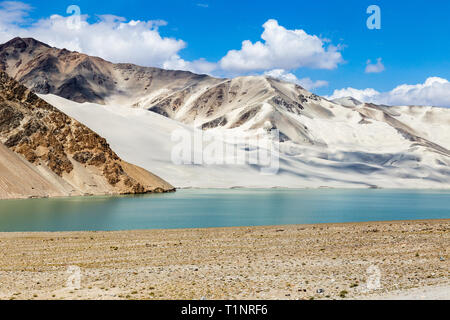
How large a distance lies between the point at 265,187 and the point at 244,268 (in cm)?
8016

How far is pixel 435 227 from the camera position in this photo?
28.3 m

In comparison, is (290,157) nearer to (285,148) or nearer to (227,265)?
(285,148)

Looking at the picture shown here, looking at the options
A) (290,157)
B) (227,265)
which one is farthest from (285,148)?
(227,265)

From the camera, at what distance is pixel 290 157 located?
140375mm

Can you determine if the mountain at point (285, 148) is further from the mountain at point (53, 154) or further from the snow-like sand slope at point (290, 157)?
the mountain at point (53, 154)

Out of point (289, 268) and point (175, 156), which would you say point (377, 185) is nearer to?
point (175, 156)

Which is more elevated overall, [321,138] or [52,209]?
[321,138]

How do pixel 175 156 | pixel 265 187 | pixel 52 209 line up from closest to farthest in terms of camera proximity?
pixel 52 209, pixel 265 187, pixel 175 156

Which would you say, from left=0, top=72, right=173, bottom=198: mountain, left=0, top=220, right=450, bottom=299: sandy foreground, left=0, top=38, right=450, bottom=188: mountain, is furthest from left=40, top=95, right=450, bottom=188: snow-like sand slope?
left=0, top=220, right=450, bottom=299: sandy foreground

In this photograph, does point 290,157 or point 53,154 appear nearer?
point 53,154

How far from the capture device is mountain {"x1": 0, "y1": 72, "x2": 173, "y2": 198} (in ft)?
177

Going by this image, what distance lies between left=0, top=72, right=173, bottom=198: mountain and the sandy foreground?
30.4m

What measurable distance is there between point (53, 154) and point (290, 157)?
296 ft

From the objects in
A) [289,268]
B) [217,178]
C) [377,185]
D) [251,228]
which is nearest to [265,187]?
[217,178]
